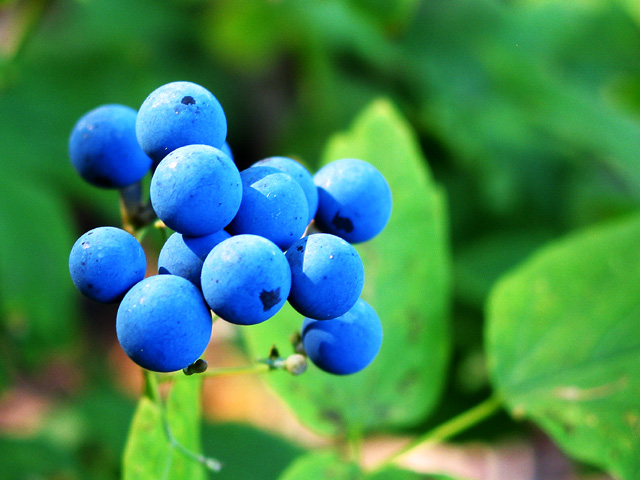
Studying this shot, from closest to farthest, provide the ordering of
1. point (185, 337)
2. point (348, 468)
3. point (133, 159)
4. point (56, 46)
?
point (185, 337) → point (133, 159) → point (348, 468) → point (56, 46)

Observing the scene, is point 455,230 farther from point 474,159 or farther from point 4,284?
point 4,284

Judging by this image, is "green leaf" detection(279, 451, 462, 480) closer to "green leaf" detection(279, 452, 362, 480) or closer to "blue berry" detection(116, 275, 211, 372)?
"green leaf" detection(279, 452, 362, 480)

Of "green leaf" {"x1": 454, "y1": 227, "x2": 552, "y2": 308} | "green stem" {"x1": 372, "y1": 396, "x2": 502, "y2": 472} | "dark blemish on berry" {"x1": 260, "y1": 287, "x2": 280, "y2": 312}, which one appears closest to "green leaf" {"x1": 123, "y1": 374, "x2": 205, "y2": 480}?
"dark blemish on berry" {"x1": 260, "y1": 287, "x2": 280, "y2": 312}

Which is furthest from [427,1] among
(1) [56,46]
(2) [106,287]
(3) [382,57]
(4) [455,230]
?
(2) [106,287]

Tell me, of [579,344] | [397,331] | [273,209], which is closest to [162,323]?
→ [273,209]

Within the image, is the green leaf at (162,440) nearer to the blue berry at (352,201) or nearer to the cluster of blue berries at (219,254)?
the cluster of blue berries at (219,254)

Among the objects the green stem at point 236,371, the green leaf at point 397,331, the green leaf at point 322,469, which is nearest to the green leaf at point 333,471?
the green leaf at point 322,469
